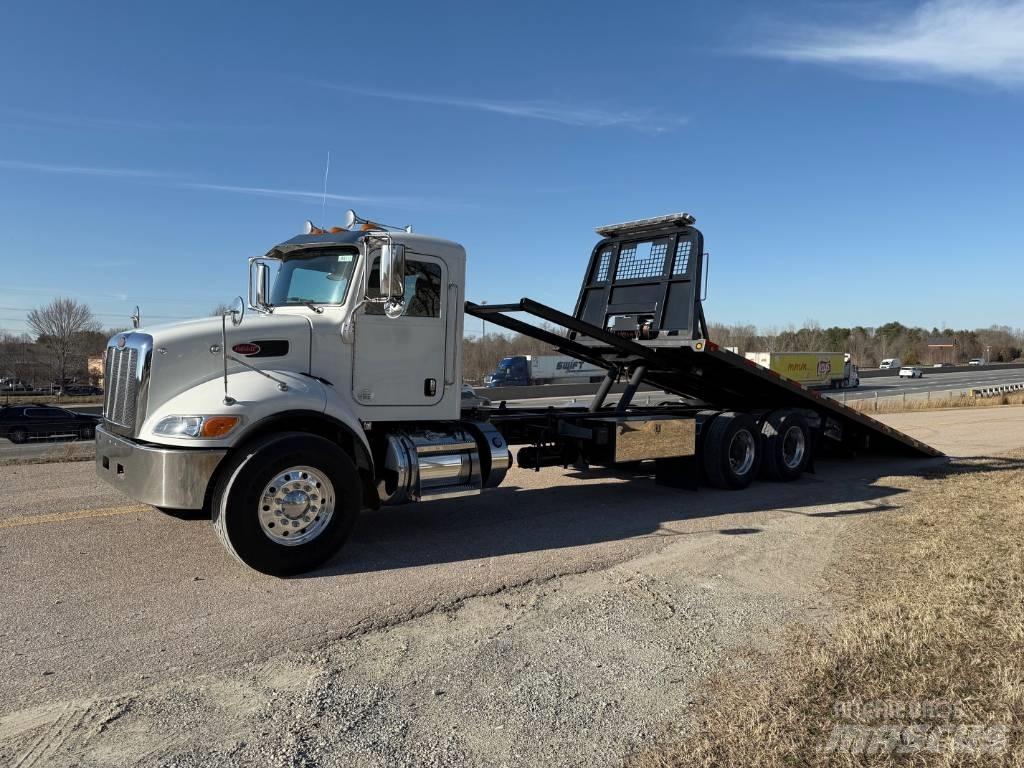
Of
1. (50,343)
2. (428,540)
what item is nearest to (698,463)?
(428,540)

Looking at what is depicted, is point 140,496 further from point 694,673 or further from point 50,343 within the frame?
point 50,343

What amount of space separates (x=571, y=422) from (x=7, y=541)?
5318mm

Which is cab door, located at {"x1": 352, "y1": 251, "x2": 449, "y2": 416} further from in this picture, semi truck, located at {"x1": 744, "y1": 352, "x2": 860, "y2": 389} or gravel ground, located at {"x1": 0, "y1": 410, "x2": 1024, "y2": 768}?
semi truck, located at {"x1": 744, "y1": 352, "x2": 860, "y2": 389}

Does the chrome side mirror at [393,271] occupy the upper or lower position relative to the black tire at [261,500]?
upper

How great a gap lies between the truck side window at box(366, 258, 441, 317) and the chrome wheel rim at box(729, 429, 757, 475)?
4.63 m

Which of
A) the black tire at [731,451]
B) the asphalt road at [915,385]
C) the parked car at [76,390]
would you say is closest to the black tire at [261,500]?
the black tire at [731,451]

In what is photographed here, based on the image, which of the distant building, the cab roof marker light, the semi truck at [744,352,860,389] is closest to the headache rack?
the cab roof marker light

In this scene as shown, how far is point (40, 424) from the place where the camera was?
23.0 meters

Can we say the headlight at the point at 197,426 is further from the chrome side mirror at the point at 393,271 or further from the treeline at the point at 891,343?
the treeline at the point at 891,343

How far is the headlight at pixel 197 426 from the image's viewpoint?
5.27 meters

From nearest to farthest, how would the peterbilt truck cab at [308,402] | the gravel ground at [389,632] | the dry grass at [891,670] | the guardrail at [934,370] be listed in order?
the dry grass at [891,670] → the gravel ground at [389,632] → the peterbilt truck cab at [308,402] → the guardrail at [934,370]

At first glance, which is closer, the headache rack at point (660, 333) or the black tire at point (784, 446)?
the headache rack at point (660, 333)

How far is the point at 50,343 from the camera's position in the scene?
53.6 m

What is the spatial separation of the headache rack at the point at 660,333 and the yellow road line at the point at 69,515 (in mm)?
4167
